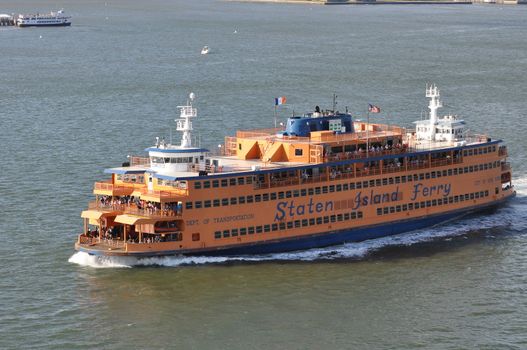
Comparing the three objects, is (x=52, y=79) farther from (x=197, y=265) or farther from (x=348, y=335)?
(x=348, y=335)

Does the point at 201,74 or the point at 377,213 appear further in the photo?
the point at 201,74

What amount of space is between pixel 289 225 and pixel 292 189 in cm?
207

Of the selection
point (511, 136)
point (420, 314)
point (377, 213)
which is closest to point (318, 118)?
point (377, 213)

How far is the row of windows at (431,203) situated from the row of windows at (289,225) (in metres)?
2.13

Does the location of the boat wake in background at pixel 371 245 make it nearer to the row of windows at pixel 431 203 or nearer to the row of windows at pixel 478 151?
the row of windows at pixel 431 203

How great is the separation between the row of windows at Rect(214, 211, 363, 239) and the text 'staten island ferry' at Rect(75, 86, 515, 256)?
59 millimetres

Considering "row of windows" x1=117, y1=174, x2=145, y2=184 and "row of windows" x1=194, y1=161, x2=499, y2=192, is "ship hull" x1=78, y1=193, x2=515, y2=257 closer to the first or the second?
"row of windows" x1=194, y1=161, x2=499, y2=192

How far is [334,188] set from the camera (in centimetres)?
6594

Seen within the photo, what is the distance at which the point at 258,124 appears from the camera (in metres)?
102

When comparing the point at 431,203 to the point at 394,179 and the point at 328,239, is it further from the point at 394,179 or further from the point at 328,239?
the point at 328,239

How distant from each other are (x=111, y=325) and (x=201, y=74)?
324ft

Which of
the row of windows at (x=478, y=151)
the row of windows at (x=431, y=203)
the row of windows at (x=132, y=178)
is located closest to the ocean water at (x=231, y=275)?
the row of windows at (x=431, y=203)

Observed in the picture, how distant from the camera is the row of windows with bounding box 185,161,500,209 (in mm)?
61500

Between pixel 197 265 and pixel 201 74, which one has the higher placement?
pixel 201 74
